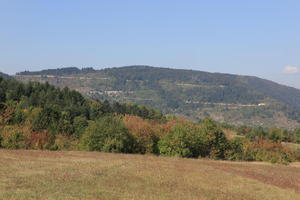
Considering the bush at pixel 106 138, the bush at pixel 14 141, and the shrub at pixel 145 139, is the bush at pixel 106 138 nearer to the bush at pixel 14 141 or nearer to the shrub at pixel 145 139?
the shrub at pixel 145 139

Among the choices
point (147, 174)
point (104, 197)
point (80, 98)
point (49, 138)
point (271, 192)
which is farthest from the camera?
point (80, 98)

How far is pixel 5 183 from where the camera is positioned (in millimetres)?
19547

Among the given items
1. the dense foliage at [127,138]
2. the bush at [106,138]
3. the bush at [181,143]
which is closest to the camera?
the dense foliage at [127,138]

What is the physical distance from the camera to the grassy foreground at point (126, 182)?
1909cm

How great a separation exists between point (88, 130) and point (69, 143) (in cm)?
356

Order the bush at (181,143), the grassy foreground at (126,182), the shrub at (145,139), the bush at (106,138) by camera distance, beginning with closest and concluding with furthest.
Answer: the grassy foreground at (126,182) < the bush at (106,138) < the bush at (181,143) < the shrub at (145,139)

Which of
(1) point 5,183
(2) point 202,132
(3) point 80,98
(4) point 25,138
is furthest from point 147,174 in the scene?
(3) point 80,98

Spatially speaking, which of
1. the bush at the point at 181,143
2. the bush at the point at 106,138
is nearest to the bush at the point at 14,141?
the bush at the point at 106,138

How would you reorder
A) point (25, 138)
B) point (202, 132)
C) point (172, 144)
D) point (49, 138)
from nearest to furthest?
point (25, 138) → point (49, 138) → point (172, 144) → point (202, 132)

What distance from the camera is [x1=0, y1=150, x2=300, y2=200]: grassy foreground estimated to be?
19094 mm

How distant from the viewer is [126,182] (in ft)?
75.3

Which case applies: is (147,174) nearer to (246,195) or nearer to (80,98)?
(246,195)

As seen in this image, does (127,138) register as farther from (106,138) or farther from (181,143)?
(181,143)

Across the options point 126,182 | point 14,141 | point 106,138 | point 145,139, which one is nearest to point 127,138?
point 106,138
